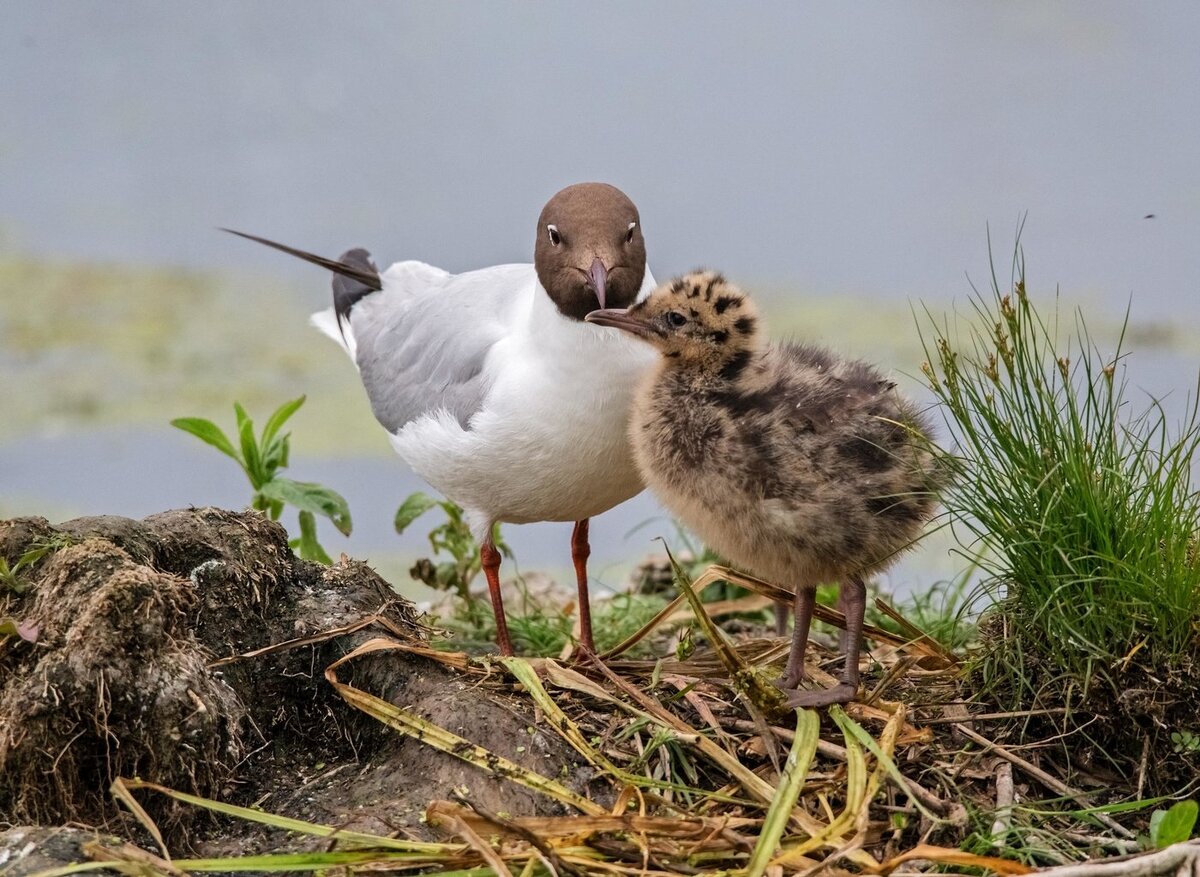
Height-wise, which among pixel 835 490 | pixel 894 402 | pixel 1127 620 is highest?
pixel 894 402

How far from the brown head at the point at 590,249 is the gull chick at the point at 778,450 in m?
0.49

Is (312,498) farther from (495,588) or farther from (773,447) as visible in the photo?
(773,447)

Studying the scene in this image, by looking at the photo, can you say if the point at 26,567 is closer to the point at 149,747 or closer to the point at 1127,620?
the point at 149,747

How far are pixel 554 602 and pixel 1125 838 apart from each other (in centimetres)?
332

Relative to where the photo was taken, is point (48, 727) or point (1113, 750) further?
point (1113, 750)

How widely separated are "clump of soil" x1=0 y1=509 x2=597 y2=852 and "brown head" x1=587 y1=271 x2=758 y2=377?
1013 millimetres

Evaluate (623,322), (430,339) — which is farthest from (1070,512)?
(430,339)

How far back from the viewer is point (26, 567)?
133 inches

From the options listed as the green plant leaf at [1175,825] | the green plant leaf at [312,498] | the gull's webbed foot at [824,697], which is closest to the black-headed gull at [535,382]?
the green plant leaf at [312,498]

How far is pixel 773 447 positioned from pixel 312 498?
199 cm

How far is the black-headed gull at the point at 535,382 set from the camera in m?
4.33

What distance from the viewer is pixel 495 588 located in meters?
4.97

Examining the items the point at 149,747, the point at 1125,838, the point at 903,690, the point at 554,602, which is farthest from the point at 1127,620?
the point at 554,602

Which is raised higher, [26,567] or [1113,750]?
[26,567]
